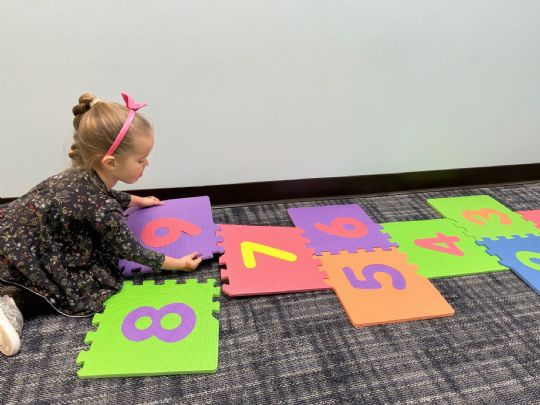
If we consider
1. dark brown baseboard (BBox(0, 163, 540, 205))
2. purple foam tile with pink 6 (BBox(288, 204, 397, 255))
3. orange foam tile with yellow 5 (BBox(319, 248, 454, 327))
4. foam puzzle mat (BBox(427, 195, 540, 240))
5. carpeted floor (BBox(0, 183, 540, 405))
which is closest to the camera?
carpeted floor (BBox(0, 183, 540, 405))

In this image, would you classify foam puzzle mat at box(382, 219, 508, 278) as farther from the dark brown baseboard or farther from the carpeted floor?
the dark brown baseboard

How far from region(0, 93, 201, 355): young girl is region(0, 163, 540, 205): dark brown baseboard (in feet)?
1.79

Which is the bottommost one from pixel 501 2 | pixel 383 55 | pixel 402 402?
pixel 402 402

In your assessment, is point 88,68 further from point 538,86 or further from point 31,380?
point 538,86

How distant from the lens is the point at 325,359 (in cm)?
106

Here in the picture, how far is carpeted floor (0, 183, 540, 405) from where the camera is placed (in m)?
0.96

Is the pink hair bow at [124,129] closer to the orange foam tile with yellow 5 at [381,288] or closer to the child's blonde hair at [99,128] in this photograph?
the child's blonde hair at [99,128]

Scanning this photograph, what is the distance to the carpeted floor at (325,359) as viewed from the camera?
958 mm

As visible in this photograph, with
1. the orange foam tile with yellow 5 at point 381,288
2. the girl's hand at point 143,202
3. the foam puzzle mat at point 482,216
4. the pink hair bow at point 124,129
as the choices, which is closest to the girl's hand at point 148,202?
the girl's hand at point 143,202

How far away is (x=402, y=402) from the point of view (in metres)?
0.96

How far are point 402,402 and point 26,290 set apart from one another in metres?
1.01

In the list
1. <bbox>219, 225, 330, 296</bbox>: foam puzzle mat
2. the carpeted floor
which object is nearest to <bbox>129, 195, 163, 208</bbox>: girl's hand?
<bbox>219, 225, 330, 296</bbox>: foam puzzle mat

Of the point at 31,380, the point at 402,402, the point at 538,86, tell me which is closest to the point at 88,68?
the point at 31,380

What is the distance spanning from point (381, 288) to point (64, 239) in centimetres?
94
